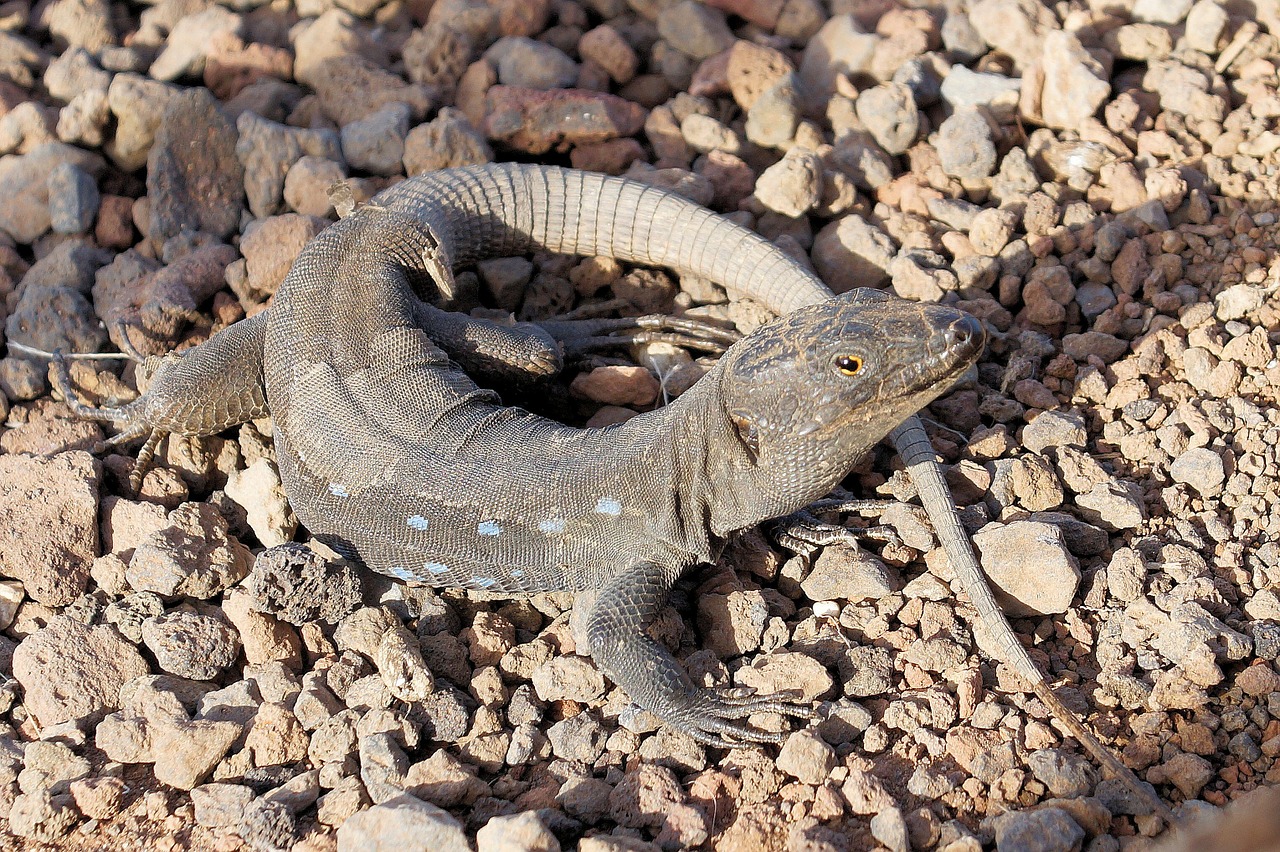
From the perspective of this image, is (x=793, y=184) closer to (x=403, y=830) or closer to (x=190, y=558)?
(x=190, y=558)

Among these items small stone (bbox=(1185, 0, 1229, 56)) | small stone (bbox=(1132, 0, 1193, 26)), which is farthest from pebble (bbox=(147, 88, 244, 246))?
small stone (bbox=(1185, 0, 1229, 56))

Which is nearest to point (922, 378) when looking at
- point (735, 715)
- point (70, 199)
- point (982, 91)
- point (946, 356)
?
point (946, 356)

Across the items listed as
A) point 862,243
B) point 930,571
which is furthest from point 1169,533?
point 862,243

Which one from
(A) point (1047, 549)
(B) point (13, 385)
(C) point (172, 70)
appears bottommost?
(B) point (13, 385)

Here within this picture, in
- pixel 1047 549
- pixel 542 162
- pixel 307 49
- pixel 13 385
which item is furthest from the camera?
pixel 307 49

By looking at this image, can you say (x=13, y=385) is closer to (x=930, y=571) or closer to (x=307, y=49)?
(x=307, y=49)

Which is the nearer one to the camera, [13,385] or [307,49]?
[13,385]

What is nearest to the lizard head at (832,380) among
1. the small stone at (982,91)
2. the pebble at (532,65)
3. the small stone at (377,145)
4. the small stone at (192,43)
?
the small stone at (982,91)
